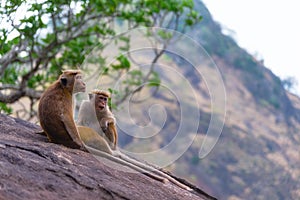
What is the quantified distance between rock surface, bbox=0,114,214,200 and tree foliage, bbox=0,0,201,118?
4.18 metres

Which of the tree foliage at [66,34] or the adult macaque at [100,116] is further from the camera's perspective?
the tree foliage at [66,34]

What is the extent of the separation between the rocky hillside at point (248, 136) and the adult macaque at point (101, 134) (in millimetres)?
6871

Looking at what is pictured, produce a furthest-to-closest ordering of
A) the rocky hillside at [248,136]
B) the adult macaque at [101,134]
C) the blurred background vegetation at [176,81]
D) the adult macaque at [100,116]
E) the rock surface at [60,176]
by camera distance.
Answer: the rocky hillside at [248,136] < the blurred background vegetation at [176,81] < the adult macaque at [100,116] < the adult macaque at [101,134] < the rock surface at [60,176]

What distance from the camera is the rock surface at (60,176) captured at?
13.8 ft

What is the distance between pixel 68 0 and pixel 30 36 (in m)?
1.10

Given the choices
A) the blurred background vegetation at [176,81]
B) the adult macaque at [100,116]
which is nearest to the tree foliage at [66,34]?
the blurred background vegetation at [176,81]

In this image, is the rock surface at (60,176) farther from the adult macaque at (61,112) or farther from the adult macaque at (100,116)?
the adult macaque at (100,116)

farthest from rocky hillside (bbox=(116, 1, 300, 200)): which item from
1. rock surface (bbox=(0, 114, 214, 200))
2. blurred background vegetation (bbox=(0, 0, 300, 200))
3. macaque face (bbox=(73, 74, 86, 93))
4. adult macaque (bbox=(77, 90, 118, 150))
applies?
rock surface (bbox=(0, 114, 214, 200))

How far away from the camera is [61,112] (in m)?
5.78

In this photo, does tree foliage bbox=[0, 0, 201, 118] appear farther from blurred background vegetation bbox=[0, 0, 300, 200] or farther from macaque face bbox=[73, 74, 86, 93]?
macaque face bbox=[73, 74, 86, 93]

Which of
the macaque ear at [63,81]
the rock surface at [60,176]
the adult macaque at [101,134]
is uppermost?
the macaque ear at [63,81]

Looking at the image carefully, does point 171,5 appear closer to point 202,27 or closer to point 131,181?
point 202,27

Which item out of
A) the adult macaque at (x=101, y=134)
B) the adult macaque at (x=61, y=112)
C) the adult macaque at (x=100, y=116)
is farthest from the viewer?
the adult macaque at (x=100, y=116)

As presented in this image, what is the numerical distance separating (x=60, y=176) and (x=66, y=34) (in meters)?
7.78
